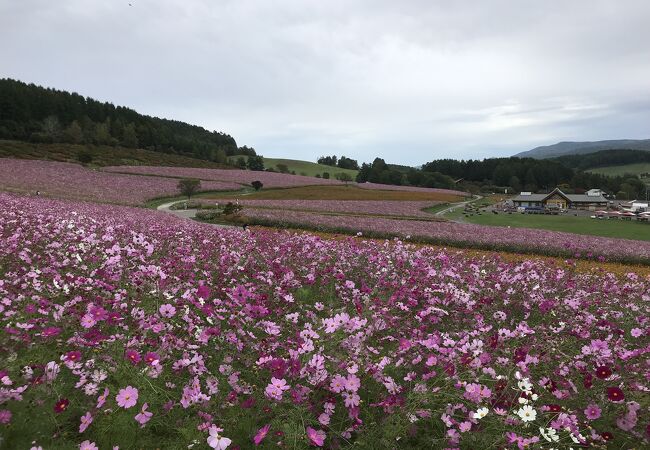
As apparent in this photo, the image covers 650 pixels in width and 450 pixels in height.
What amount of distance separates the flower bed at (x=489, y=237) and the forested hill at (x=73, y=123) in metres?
86.3

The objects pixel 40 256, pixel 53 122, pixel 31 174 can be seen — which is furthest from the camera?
pixel 53 122

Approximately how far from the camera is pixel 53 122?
97.2 meters

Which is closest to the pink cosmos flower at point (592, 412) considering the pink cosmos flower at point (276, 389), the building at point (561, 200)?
the pink cosmos flower at point (276, 389)

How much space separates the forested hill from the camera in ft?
310

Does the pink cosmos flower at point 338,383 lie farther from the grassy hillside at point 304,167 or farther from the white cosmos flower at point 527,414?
the grassy hillside at point 304,167

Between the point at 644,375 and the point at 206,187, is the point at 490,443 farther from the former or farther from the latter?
the point at 206,187

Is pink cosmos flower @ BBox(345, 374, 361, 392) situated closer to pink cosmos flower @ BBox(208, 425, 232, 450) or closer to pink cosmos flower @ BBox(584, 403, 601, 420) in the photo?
pink cosmos flower @ BBox(208, 425, 232, 450)

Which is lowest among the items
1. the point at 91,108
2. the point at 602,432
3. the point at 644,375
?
the point at 602,432

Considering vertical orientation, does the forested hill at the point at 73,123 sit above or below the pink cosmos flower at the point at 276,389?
above

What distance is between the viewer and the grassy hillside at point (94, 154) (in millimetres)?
73562

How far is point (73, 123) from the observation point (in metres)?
97.5

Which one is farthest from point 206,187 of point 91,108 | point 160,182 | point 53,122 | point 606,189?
point 606,189

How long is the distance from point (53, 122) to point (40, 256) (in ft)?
360

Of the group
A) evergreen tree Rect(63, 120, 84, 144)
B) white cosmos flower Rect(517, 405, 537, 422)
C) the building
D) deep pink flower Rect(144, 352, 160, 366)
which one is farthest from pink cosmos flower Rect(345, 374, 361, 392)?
evergreen tree Rect(63, 120, 84, 144)
